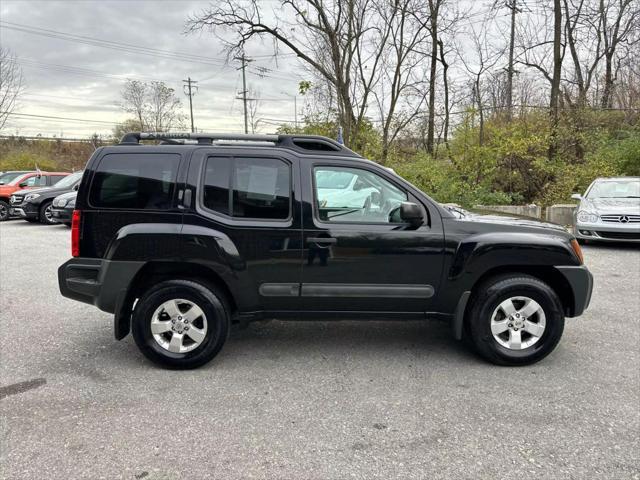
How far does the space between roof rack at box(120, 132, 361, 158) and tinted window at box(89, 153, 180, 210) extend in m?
0.26

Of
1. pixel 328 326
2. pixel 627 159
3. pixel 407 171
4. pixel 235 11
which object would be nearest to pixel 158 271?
pixel 328 326

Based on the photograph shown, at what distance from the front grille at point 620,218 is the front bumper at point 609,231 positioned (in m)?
0.07

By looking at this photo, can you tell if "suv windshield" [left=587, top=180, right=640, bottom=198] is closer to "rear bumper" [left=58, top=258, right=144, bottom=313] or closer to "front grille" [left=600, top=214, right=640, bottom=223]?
"front grille" [left=600, top=214, right=640, bottom=223]

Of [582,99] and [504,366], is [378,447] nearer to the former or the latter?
[504,366]

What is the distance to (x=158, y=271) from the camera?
3703 millimetres

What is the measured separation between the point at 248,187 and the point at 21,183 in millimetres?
15250

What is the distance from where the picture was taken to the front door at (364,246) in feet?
11.8

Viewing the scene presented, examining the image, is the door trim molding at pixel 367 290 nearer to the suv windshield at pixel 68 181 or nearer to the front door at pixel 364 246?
the front door at pixel 364 246

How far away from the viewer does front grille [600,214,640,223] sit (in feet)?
27.9

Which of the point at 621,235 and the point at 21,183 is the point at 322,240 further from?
the point at 21,183

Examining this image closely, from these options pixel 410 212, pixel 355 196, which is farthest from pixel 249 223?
pixel 410 212

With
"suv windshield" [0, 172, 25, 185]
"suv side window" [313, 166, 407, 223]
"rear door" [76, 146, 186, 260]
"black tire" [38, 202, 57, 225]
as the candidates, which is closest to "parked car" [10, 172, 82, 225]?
"black tire" [38, 202, 57, 225]

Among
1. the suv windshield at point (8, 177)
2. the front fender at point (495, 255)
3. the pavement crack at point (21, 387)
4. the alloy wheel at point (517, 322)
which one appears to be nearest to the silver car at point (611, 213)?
the front fender at point (495, 255)

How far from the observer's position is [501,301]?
3.65 metres
